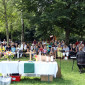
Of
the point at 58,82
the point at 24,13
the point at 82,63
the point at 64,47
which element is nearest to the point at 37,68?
the point at 58,82

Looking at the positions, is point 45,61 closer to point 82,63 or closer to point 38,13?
point 82,63

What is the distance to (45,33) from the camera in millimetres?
Answer: 16297

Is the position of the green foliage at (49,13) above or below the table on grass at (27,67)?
above

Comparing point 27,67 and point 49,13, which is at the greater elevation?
point 49,13

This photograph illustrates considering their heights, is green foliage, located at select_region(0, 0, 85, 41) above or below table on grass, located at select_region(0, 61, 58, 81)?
above

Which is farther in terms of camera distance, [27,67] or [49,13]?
[49,13]

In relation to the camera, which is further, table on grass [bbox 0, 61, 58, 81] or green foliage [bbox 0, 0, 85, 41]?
green foliage [bbox 0, 0, 85, 41]

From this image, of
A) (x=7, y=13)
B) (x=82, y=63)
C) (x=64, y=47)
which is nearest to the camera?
(x=82, y=63)

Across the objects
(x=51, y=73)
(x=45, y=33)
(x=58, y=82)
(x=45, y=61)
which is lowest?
(x=58, y=82)

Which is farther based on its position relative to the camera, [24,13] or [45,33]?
[45,33]

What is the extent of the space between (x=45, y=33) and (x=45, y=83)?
998 cm

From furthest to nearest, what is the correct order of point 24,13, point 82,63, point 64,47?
point 24,13 → point 64,47 → point 82,63

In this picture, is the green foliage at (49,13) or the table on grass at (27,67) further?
the green foliage at (49,13)

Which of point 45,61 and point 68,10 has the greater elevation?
point 68,10
